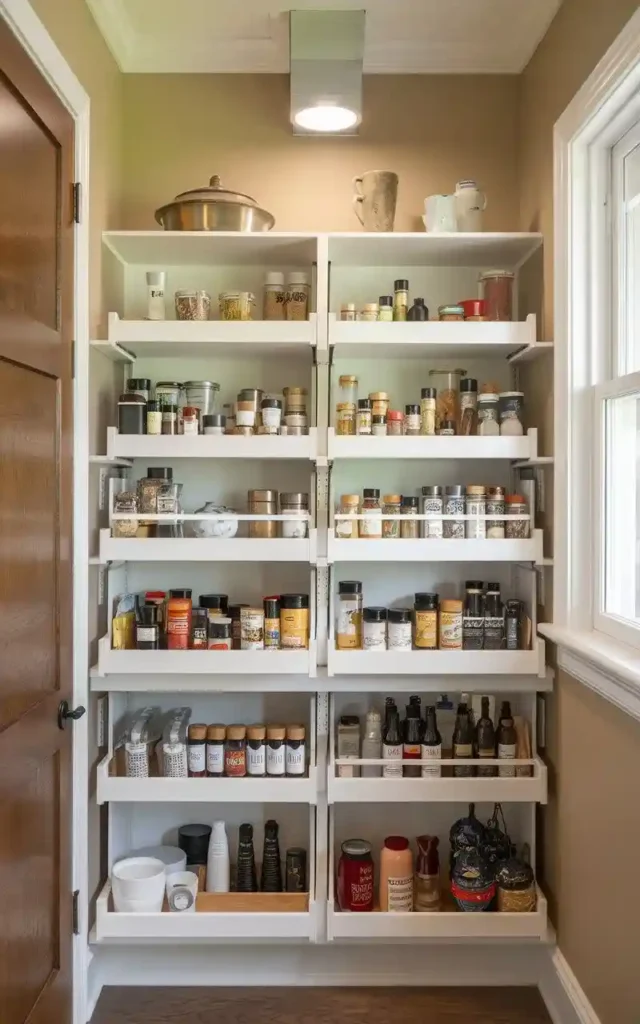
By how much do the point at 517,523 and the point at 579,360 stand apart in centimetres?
44

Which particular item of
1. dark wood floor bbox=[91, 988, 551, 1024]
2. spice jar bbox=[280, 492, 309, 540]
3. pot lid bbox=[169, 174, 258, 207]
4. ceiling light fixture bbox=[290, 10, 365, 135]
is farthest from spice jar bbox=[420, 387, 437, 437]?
dark wood floor bbox=[91, 988, 551, 1024]

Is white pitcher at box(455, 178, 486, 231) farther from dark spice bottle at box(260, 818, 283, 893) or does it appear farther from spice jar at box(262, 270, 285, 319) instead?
dark spice bottle at box(260, 818, 283, 893)

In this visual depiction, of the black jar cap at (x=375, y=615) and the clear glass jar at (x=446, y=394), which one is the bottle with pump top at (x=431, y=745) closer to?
the black jar cap at (x=375, y=615)

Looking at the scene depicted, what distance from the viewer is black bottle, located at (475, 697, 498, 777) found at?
7.28 ft

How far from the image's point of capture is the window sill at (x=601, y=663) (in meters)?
1.58

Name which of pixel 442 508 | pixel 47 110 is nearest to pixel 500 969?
pixel 442 508

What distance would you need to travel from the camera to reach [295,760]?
2.20 m

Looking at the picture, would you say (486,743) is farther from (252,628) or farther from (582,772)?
(252,628)

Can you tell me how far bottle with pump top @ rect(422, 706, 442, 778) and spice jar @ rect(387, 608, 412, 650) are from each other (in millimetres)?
226

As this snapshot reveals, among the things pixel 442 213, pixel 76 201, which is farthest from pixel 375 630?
pixel 76 201

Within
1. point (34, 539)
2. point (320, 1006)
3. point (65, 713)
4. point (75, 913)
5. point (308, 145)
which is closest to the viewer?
point (34, 539)

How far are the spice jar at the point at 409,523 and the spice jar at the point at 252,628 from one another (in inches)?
17.0

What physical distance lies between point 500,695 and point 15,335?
1.61 meters

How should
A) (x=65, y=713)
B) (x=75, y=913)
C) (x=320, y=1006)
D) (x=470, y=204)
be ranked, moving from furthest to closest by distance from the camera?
(x=470, y=204) < (x=320, y=1006) < (x=75, y=913) < (x=65, y=713)
